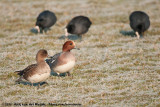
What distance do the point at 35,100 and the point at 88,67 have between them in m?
5.30

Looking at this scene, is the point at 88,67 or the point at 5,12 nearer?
the point at 88,67

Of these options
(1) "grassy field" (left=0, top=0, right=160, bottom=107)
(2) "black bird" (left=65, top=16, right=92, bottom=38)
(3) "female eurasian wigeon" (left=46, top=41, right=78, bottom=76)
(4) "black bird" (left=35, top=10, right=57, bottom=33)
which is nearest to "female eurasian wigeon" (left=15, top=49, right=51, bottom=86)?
(1) "grassy field" (left=0, top=0, right=160, bottom=107)

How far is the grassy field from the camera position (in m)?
11.3

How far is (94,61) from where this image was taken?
54.8 feet

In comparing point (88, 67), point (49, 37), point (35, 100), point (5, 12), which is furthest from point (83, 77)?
point (5, 12)

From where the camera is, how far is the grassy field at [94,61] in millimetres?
11281

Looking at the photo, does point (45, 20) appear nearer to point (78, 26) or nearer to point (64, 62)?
point (78, 26)

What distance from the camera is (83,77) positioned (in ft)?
45.6

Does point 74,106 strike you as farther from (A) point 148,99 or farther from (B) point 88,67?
(B) point 88,67

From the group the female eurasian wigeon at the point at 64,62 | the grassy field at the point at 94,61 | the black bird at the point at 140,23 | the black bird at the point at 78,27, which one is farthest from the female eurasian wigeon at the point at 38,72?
the black bird at the point at 140,23

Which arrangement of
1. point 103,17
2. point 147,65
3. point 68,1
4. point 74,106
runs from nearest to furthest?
point 74,106, point 147,65, point 103,17, point 68,1

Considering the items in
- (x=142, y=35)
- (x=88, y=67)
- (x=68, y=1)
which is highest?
(x=68, y=1)

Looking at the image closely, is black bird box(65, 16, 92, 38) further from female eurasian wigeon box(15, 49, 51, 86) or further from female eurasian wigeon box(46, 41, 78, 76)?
female eurasian wigeon box(15, 49, 51, 86)

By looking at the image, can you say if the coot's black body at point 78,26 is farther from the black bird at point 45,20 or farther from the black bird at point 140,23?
the black bird at point 140,23
